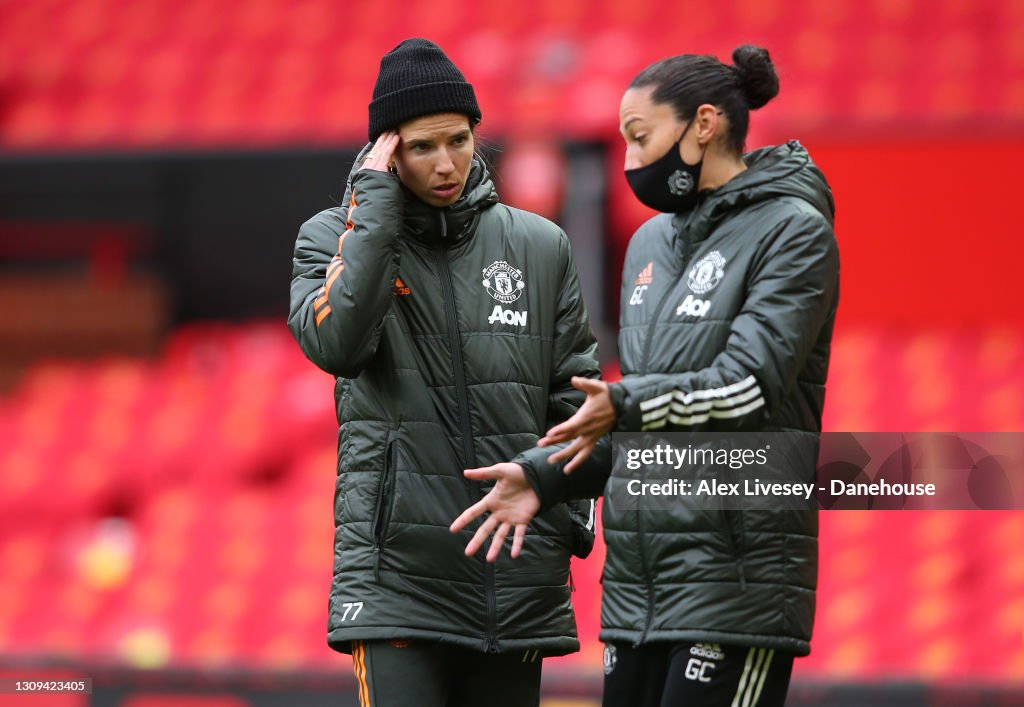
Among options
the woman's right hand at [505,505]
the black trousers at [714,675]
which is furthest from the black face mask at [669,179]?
the black trousers at [714,675]

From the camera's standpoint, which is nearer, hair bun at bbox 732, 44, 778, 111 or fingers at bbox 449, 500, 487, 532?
fingers at bbox 449, 500, 487, 532

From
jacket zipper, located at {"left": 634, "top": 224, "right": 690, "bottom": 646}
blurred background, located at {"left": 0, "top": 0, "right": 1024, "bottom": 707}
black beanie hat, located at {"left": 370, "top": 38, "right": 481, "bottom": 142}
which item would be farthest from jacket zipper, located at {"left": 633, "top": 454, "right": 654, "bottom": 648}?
blurred background, located at {"left": 0, "top": 0, "right": 1024, "bottom": 707}

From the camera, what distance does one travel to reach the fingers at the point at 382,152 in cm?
295

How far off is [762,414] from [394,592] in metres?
0.75

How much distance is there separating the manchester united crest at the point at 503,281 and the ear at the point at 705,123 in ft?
1.47

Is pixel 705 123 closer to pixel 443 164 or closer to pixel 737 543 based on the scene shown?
pixel 443 164

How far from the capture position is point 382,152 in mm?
2967

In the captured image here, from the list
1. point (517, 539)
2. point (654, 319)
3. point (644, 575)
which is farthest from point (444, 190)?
point (644, 575)

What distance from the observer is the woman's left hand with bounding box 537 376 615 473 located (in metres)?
2.72

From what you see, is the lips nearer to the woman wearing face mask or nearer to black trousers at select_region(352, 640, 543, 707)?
the woman wearing face mask

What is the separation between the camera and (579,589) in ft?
23.6

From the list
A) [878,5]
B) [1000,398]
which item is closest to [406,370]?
[1000,398]

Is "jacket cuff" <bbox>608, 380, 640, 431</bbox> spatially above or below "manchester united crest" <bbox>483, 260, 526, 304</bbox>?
below

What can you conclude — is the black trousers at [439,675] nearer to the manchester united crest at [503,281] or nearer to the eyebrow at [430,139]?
the manchester united crest at [503,281]
